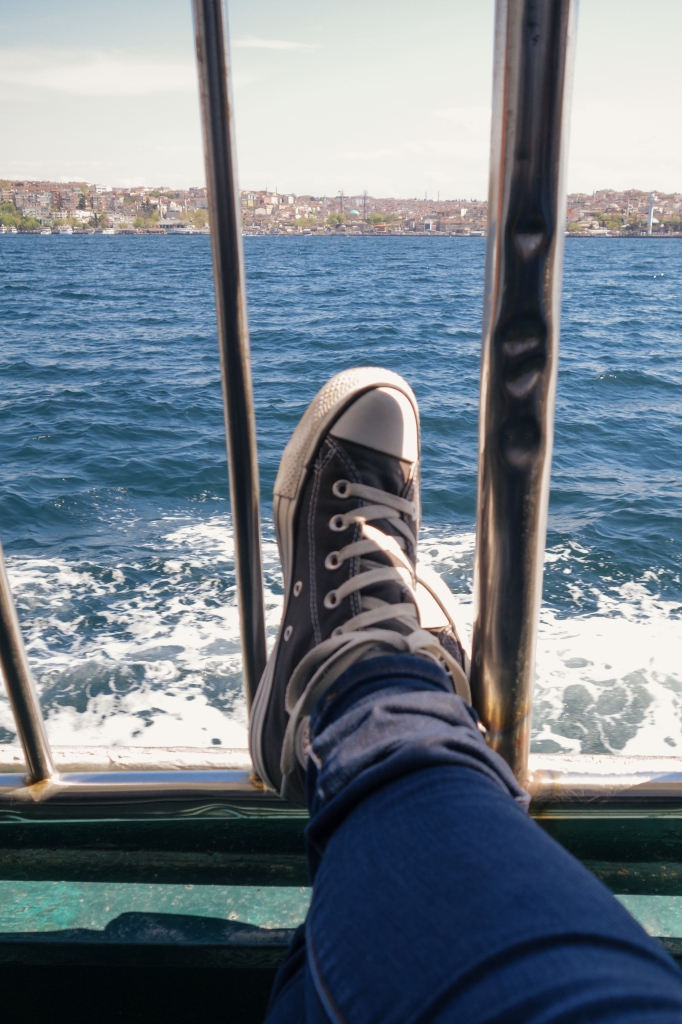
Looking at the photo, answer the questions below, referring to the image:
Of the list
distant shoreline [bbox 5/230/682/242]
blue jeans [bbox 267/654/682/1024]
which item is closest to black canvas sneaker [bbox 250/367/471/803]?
blue jeans [bbox 267/654/682/1024]

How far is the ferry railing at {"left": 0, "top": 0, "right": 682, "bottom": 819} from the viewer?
58cm

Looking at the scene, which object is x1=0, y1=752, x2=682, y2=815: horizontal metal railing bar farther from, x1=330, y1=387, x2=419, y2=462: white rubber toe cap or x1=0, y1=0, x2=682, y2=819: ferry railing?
x1=330, y1=387, x2=419, y2=462: white rubber toe cap

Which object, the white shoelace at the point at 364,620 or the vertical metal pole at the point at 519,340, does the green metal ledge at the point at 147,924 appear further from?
the vertical metal pole at the point at 519,340

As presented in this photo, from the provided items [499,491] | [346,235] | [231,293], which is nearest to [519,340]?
[499,491]

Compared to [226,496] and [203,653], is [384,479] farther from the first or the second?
[226,496]

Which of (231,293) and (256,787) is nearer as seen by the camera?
(231,293)

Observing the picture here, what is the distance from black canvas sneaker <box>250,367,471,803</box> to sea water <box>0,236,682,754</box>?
1.98m

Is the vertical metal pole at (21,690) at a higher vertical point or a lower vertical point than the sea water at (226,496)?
higher

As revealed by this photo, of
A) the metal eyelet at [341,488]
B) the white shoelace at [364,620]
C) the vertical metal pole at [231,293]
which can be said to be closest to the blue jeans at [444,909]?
the white shoelace at [364,620]

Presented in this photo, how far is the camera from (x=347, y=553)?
90 centimetres

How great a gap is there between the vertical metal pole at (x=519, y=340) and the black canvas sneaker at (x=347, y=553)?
7 centimetres

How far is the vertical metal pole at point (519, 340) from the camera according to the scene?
0.56 m

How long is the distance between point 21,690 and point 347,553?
38cm

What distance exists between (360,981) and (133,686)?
120 inches
